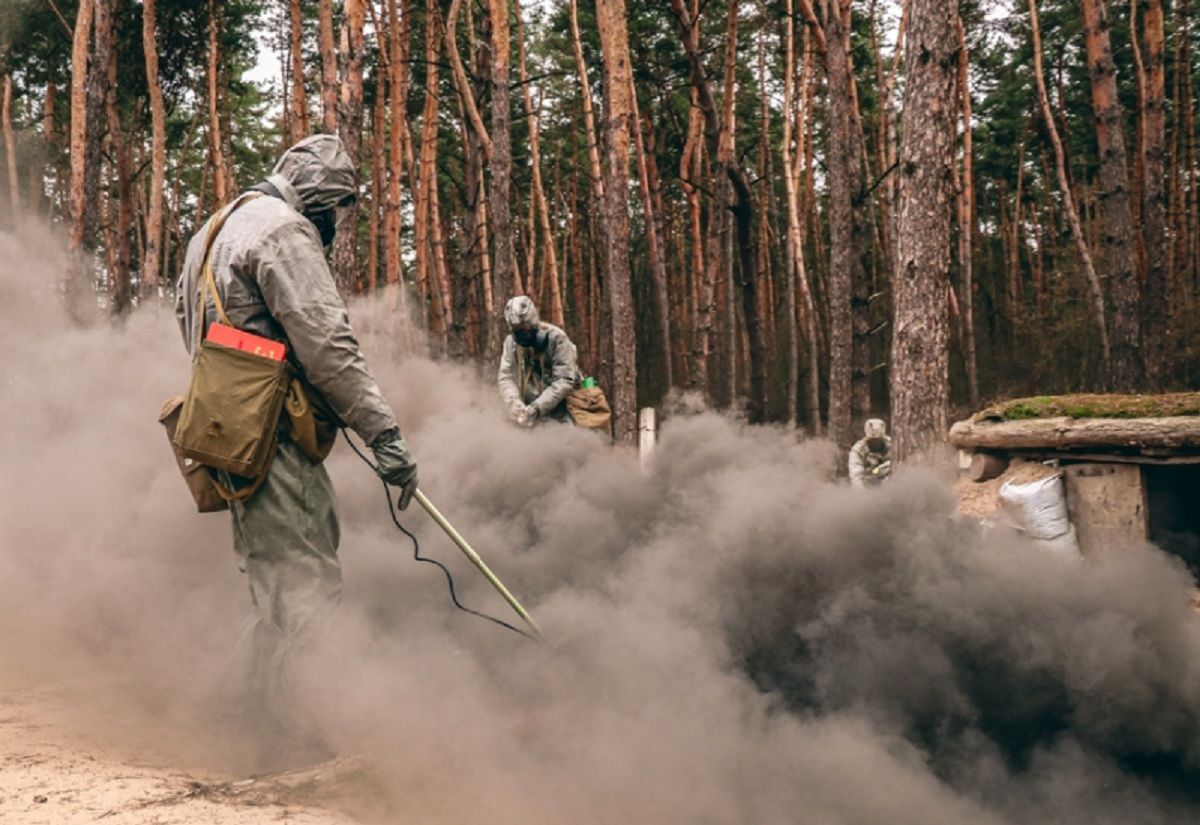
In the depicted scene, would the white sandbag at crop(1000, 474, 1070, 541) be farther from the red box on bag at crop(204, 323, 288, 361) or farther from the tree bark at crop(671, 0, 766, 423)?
the tree bark at crop(671, 0, 766, 423)

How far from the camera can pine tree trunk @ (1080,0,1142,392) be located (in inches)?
404

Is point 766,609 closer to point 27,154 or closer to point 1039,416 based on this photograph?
point 1039,416

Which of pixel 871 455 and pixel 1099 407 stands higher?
pixel 1099 407

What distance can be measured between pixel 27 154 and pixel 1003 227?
2851 centimetres

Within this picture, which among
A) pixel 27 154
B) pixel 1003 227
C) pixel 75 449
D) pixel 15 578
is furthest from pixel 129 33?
pixel 1003 227

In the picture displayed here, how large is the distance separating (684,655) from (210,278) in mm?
2238

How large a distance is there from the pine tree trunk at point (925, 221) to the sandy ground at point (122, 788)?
4.78m

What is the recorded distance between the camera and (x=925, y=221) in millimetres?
6270

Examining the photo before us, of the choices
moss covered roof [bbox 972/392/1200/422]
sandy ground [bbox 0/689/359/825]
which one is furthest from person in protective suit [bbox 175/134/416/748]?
moss covered roof [bbox 972/392/1200/422]

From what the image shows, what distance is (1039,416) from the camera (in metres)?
6.38

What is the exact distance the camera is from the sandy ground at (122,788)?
254 centimetres

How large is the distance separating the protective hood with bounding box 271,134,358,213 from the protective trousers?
91 centimetres

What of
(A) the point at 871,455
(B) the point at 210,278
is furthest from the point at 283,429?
(A) the point at 871,455

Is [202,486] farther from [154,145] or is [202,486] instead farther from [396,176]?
[154,145]
